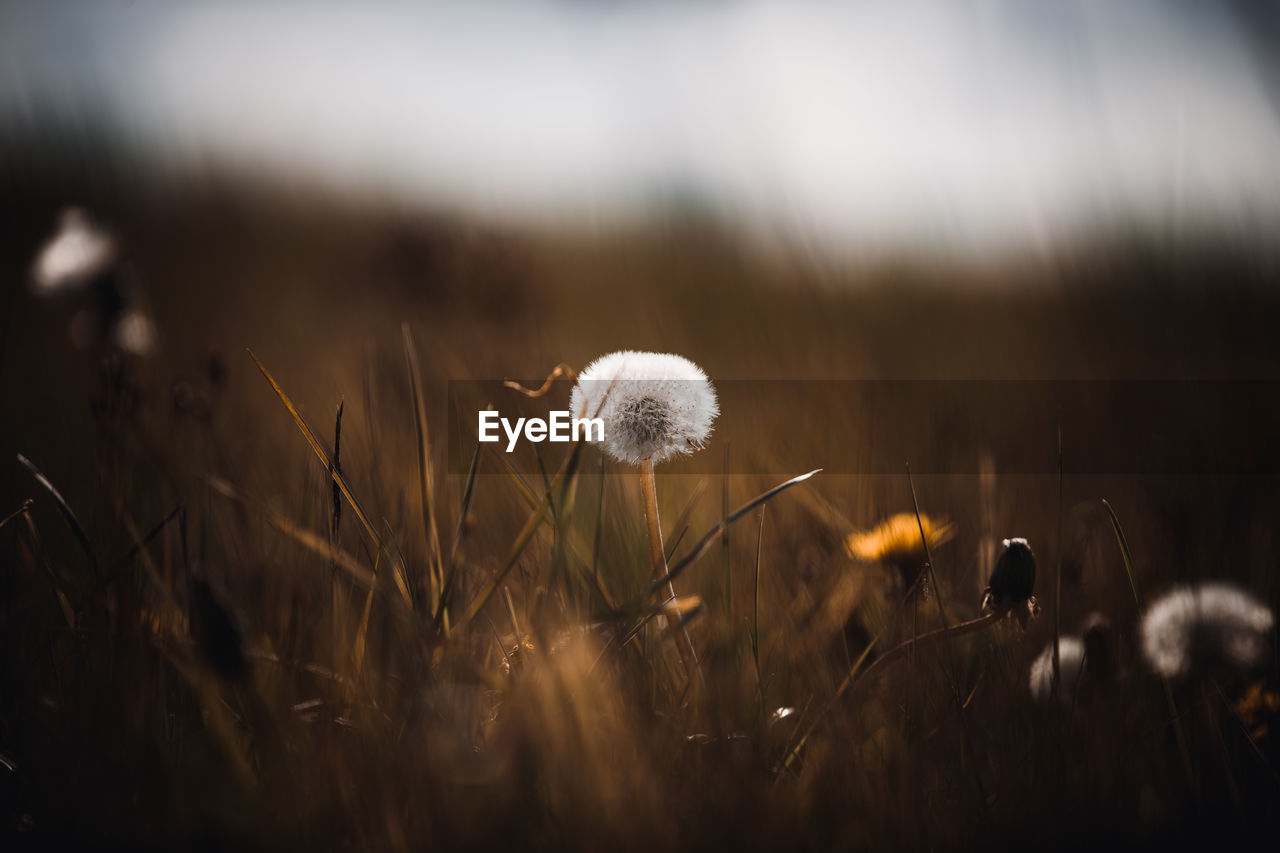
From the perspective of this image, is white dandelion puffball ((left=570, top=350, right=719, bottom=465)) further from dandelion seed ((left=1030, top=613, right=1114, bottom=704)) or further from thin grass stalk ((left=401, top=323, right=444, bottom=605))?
dandelion seed ((left=1030, top=613, right=1114, bottom=704))

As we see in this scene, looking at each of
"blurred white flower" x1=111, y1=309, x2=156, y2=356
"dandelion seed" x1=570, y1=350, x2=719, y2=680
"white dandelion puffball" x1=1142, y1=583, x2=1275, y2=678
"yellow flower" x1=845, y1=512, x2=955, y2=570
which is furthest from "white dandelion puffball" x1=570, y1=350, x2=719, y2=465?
"blurred white flower" x1=111, y1=309, x2=156, y2=356

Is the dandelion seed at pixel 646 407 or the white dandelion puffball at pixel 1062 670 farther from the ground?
the dandelion seed at pixel 646 407

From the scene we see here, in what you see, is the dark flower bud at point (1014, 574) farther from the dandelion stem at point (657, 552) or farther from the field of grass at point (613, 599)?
the dandelion stem at point (657, 552)

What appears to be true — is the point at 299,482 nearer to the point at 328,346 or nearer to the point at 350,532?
the point at 350,532

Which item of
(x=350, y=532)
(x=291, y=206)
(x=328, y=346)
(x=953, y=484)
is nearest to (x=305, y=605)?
(x=350, y=532)

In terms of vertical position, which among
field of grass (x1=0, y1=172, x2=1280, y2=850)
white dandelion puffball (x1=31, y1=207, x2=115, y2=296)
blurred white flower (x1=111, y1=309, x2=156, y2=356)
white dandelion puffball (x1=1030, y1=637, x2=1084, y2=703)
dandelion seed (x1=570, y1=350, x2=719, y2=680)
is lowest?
white dandelion puffball (x1=1030, y1=637, x2=1084, y2=703)

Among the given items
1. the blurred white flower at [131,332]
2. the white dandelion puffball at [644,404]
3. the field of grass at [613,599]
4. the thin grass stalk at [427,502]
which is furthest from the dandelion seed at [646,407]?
the blurred white flower at [131,332]
